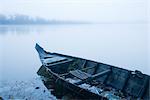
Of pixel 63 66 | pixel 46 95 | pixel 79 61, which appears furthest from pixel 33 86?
pixel 79 61

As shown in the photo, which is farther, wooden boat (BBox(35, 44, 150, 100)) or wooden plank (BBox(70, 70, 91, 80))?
wooden plank (BBox(70, 70, 91, 80))

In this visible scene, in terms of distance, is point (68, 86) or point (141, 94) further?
point (68, 86)

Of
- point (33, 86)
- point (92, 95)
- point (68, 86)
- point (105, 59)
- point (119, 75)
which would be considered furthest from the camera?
point (105, 59)

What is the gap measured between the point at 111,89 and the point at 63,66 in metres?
5.36

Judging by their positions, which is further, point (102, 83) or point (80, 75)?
point (80, 75)

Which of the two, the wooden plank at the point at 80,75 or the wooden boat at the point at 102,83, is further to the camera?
the wooden plank at the point at 80,75

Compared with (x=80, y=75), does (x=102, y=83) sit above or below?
below

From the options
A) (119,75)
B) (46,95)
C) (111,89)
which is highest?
(119,75)

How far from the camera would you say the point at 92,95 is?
9672 millimetres

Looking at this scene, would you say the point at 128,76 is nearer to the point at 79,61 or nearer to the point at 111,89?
the point at 111,89

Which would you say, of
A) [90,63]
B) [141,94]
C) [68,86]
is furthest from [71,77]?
[141,94]

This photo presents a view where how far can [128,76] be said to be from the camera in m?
11.6

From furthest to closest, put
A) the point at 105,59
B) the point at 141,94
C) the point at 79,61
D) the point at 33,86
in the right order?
1. the point at 105,59
2. the point at 79,61
3. the point at 33,86
4. the point at 141,94

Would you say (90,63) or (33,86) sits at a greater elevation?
(90,63)
